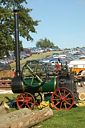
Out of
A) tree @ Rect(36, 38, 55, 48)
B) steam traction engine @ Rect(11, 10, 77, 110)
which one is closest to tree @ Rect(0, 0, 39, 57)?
steam traction engine @ Rect(11, 10, 77, 110)

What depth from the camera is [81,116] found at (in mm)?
9773

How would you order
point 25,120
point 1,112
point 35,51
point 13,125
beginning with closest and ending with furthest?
point 13,125, point 25,120, point 1,112, point 35,51

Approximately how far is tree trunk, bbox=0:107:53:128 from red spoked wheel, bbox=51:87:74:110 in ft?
5.96

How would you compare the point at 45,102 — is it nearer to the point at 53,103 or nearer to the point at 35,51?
the point at 53,103

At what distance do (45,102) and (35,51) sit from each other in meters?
58.7

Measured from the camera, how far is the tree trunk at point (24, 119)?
7.53 m

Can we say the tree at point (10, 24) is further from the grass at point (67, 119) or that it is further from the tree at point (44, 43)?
the tree at point (44, 43)

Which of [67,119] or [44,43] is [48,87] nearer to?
[67,119]

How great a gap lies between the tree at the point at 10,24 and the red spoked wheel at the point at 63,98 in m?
19.8

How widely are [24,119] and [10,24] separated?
79.2 ft

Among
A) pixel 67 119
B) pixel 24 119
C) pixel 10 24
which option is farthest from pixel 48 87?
pixel 10 24

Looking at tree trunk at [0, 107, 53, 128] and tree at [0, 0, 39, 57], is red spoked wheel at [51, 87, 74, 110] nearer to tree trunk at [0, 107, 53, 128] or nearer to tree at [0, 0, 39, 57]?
tree trunk at [0, 107, 53, 128]

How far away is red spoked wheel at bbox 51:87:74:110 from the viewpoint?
11141mm

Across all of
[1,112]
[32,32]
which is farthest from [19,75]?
[32,32]
